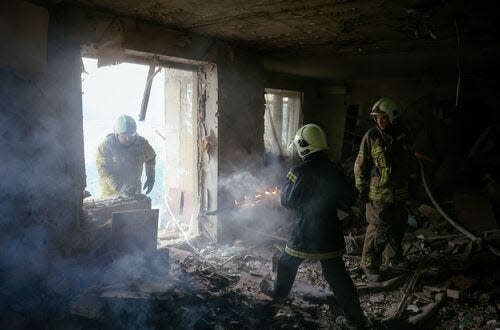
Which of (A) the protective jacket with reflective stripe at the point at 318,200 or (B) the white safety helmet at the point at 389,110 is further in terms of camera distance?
(B) the white safety helmet at the point at 389,110

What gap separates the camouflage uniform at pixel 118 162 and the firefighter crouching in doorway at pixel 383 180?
3750 millimetres

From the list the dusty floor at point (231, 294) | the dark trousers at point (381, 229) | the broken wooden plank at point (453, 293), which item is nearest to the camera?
the dusty floor at point (231, 294)

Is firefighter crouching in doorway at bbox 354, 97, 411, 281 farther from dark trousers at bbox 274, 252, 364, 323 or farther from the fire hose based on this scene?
the fire hose

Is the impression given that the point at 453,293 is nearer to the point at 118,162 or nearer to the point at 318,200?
the point at 318,200

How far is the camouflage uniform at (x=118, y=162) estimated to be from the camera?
550 cm

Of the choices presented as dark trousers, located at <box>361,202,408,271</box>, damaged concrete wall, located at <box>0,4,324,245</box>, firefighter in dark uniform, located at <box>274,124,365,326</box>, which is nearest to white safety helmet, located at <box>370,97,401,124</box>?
dark trousers, located at <box>361,202,408,271</box>

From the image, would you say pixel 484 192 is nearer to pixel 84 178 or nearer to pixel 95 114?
pixel 84 178

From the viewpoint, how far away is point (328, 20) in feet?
14.1

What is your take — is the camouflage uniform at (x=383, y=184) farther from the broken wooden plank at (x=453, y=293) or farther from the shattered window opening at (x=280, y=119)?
the shattered window opening at (x=280, y=119)

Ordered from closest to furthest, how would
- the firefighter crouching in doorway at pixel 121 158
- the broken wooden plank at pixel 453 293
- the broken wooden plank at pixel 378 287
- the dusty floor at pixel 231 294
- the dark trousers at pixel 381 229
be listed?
the dusty floor at pixel 231 294
the broken wooden plank at pixel 453 293
the broken wooden plank at pixel 378 287
the dark trousers at pixel 381 229
the firefighter crouching in doorway at pixel 121 158

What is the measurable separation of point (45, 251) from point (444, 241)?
7031mm

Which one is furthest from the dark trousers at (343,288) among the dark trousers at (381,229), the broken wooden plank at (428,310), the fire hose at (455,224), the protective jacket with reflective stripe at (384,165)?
the fire hose at (455,224)

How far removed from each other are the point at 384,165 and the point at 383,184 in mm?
293

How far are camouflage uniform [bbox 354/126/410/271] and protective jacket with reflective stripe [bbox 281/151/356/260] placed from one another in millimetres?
1445
